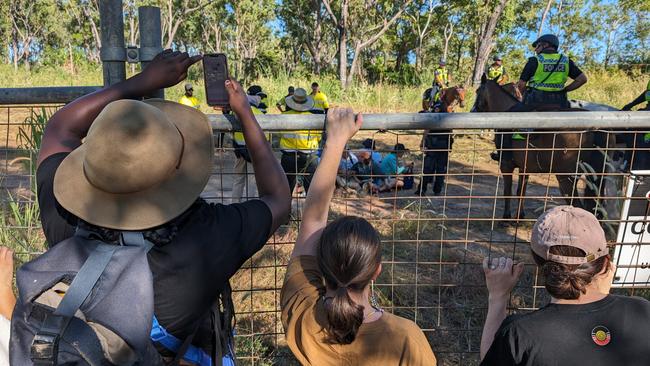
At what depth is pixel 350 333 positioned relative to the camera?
1457mm

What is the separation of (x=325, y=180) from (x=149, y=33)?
93 cm

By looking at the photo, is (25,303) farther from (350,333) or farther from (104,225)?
(350,333)

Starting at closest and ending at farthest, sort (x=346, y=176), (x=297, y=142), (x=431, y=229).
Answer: (x=346, y=176) < (x=431, y=229) < (x=297, y=142)

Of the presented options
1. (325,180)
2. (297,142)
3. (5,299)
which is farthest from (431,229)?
(5,299)

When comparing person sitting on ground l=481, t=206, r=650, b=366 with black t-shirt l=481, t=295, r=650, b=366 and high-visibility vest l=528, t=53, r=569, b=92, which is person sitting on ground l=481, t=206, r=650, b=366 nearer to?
black t-shirt l=481, t=295, r=650, b=366

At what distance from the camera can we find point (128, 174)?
1.16m

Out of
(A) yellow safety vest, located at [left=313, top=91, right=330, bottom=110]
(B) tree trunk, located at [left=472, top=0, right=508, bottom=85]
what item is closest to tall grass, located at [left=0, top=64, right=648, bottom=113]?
(B) tree trunk, located at [left=472, top=0, right=508, bottom=85]

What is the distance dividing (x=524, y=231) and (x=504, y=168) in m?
1.15

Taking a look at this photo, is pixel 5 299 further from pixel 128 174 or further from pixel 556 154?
pixel 556 154

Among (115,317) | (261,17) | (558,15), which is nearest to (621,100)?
(115,317)

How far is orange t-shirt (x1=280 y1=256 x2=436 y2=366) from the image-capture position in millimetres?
1459

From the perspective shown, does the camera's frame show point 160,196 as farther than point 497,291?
No

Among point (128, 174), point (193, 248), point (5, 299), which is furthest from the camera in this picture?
point (5, 299)

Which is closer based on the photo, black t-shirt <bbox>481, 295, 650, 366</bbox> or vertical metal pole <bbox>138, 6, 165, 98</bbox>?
black t-shirt <bbox>481, 295, 650, 366</bbox>
